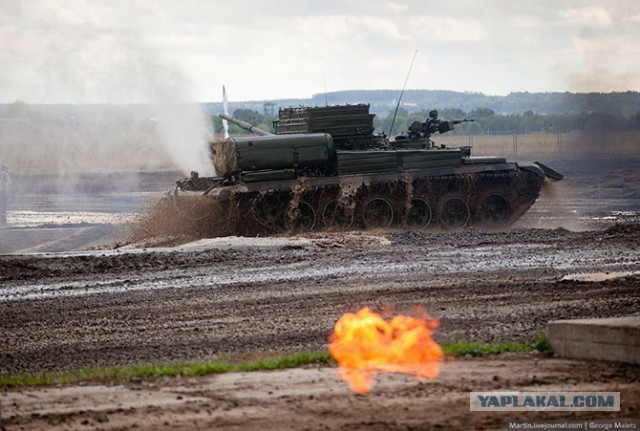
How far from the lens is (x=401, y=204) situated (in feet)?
94.1

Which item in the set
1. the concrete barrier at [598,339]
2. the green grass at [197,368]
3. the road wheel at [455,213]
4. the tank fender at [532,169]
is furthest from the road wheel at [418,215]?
the concrete barrier at [598,339]

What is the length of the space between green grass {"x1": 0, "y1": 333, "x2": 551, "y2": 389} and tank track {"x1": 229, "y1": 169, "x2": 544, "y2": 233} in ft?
50.7

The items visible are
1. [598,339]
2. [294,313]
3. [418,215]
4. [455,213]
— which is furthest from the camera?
[455,213]

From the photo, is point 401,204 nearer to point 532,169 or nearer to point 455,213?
point 455,213

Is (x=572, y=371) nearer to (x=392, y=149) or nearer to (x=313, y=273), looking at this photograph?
(x=313, y=273)

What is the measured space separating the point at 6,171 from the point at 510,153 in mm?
28894

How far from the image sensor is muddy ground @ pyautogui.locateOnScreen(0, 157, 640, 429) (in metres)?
9.23

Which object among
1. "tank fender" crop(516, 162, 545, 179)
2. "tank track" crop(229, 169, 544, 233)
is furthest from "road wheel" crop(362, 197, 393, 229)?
"tank fender" crop(516, 162, 545, 179)

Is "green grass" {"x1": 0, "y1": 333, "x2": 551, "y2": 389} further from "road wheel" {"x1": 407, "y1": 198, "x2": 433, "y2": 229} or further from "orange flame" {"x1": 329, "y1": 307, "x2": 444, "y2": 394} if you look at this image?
"road wheel" {"x1": 407, "y1": 198, "x2": 433, "y2": 229}

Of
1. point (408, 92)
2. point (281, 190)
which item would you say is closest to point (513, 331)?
point (281, 190)

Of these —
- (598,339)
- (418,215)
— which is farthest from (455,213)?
(598,339)

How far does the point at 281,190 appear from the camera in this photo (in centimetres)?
2722

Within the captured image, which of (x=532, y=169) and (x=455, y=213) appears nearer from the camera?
(x=455, y=213)

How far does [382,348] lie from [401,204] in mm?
17392
